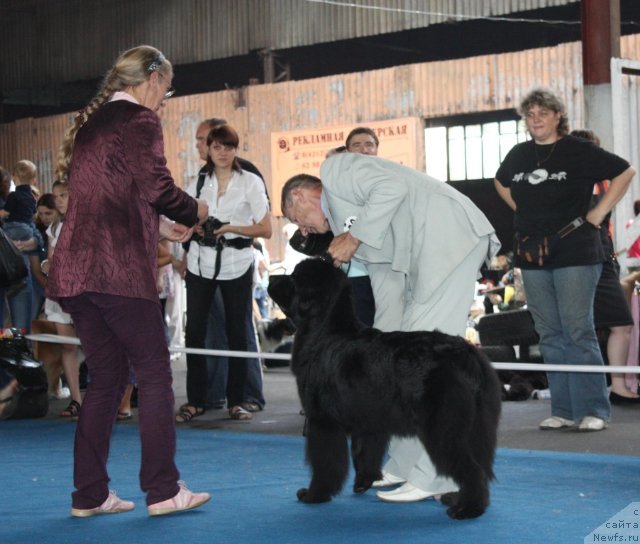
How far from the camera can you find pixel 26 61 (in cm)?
2036

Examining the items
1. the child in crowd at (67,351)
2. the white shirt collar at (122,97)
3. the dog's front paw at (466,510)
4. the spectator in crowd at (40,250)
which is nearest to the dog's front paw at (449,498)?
the dog's front paw at (466,510)

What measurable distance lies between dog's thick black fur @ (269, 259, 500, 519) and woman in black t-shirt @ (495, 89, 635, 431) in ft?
6.80

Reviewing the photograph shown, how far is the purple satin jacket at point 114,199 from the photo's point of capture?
346cm

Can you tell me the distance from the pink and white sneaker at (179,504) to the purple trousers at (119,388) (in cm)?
2

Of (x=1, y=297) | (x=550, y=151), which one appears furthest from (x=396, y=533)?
(x=1, y=297)

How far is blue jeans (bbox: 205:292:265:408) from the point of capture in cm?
672

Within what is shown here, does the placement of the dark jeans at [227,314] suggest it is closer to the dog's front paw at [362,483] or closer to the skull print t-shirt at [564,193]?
the skull print t-shirt at [564,193]

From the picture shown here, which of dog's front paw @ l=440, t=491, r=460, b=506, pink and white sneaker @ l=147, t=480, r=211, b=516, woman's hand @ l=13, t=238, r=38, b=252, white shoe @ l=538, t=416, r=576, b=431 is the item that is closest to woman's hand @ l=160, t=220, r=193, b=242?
pink and white sneaker @ l=147, t=480, r=211, b=516

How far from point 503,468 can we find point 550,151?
1.85 meters

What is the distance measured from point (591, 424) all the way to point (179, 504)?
265cm

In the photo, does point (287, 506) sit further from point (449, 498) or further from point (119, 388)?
point (119, 388)

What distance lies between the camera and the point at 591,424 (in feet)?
18.0

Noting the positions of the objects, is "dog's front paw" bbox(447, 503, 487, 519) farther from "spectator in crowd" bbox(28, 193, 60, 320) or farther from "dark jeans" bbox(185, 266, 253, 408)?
"spectator in crowd" bbox(28, 193, 60, 320)

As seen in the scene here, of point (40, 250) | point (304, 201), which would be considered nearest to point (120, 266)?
point (304, 201)
